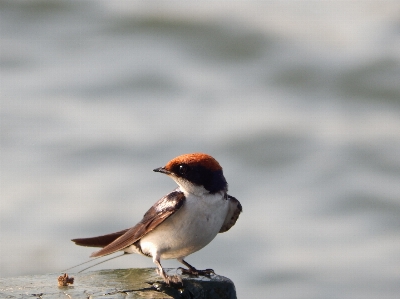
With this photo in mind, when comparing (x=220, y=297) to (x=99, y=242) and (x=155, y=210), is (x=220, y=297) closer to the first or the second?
(x=155, y=210)

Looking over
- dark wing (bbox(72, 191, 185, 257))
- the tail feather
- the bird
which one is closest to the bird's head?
the bird

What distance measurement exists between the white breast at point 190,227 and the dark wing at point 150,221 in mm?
44

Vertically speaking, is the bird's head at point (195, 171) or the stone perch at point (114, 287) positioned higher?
the bird's head at point (195, 171)

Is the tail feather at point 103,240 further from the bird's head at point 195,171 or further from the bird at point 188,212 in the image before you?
the bird's head at point 195,171

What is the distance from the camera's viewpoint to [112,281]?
417 centimetres

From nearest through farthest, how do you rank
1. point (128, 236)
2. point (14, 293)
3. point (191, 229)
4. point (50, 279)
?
point (14, 293) → point (50, 279) → point (191, 229) → point (128, 236)

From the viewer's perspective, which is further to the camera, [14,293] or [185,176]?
[185,176]

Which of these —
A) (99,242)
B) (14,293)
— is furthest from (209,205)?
(14,293)

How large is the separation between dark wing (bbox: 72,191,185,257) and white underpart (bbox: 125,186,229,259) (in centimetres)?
4

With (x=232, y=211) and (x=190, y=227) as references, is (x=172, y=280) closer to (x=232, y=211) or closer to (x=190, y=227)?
(x=190, y=227)

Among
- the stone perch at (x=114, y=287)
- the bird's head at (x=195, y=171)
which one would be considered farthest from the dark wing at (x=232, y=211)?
the stone perch at (x=114, y=287)

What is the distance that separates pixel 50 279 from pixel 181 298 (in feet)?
2.22

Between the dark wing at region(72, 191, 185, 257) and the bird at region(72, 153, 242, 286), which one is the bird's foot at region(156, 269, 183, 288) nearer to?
the bird at region(72, 153, 242, 286)

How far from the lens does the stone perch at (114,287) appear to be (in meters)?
3.90
